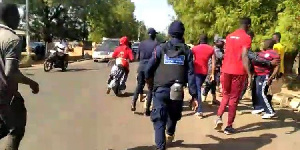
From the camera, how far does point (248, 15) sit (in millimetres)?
16453

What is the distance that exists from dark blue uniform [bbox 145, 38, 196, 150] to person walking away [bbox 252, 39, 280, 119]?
2.63m

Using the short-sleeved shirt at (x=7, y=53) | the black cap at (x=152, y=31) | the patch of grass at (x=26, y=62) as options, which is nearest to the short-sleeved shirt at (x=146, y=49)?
the black cap at (x=152, y=31)

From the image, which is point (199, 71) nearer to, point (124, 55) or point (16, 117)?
point (124, 55)

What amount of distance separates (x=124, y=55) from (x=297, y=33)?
18.8ft

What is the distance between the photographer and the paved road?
247 inches

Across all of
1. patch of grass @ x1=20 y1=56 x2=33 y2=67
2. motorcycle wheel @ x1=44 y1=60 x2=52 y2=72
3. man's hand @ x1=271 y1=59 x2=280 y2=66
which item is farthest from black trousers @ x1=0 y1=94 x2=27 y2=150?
patch of grass @ x1=20 y1=56 x2=33 y2=67

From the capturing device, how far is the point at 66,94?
1149cm

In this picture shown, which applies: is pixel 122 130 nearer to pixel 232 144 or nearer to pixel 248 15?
pixel 232 144

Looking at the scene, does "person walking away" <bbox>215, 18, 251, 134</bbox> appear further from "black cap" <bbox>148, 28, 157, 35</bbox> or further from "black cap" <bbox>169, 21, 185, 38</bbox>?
"black cap" <bbox>148, 28, 157, 35</bbox>

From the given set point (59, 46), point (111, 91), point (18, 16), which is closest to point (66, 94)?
point (111, 91)

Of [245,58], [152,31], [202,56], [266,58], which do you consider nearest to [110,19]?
[152,31]

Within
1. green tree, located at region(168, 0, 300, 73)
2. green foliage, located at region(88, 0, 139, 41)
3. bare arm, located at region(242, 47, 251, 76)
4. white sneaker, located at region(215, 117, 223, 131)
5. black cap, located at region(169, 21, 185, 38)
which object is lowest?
white sneaker, located at region(215, 117, 223, 131)

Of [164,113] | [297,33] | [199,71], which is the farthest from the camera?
[297,33]

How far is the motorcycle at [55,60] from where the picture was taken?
1905 cm
